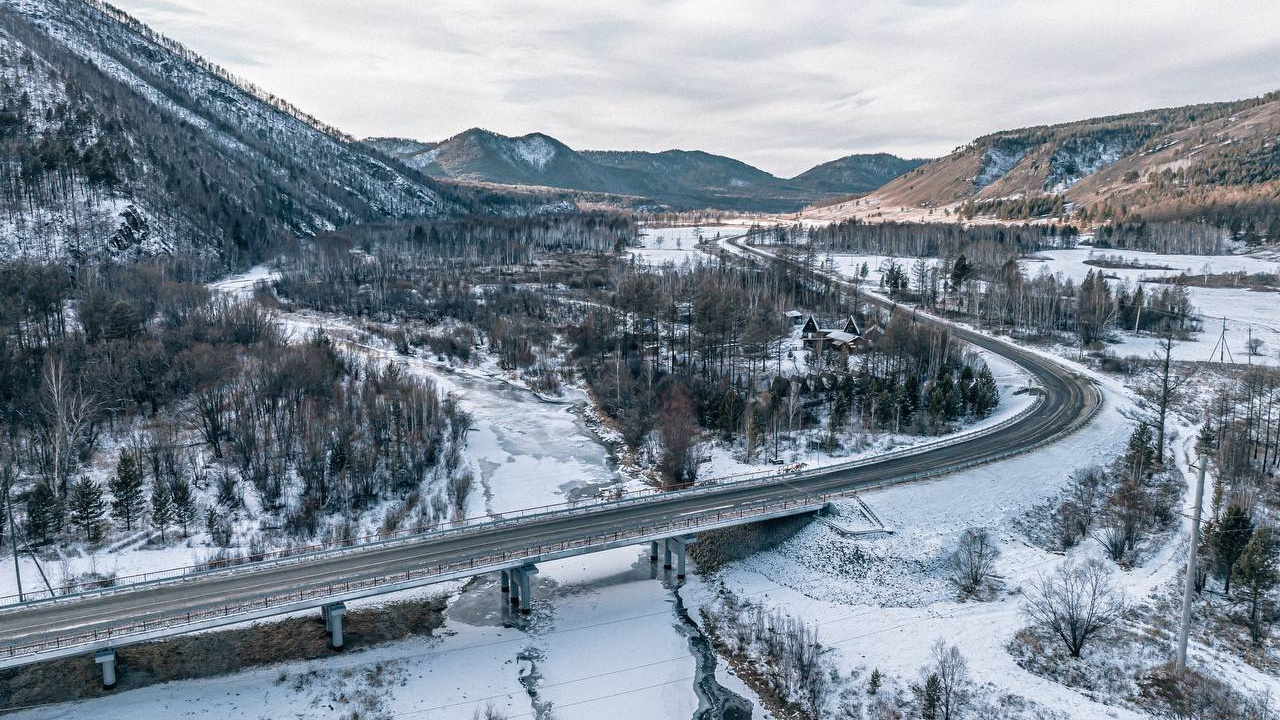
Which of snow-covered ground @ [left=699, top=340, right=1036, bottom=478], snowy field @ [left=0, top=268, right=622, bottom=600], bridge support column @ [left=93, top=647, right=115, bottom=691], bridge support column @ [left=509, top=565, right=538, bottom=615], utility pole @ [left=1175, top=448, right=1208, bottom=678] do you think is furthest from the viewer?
snow-covered ground @ [left=699, top=340, right=1036, bottom=478]

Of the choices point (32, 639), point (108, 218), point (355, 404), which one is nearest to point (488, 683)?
point (32, 639)

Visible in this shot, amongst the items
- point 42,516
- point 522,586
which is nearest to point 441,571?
point 522,586

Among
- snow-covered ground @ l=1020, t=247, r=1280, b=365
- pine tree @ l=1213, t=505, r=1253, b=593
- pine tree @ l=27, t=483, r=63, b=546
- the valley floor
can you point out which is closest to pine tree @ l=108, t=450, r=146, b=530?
pine tree @ l=27, t=483, r=63, b=546

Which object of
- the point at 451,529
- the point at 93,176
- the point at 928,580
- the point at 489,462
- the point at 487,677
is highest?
the point at 93,176

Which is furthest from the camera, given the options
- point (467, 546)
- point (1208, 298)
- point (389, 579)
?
point (1208, 298)

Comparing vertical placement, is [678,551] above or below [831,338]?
below

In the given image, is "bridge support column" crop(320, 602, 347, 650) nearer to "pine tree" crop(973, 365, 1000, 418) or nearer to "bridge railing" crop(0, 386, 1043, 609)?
"bridge railing" crop(0, 386, 1043, 609)

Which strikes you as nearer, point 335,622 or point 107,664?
point 107,664

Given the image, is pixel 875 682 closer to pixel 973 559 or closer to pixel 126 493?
pixel 973 559
